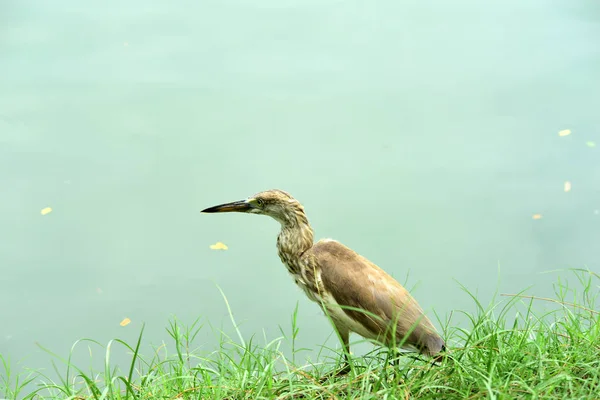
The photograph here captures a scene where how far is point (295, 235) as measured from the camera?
106 inches

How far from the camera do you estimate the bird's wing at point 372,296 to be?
2403mm

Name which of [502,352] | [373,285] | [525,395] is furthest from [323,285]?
[525,395]

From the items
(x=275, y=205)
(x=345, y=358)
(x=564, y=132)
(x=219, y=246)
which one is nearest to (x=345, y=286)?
(x=345, y=358)

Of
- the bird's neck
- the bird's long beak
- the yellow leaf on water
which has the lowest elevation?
the yellow leaf on water

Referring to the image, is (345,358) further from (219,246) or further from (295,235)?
(219,246)

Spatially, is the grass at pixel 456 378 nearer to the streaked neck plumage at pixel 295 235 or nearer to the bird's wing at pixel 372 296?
the bird's wing at pixel 372 296

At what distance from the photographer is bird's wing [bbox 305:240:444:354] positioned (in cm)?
240

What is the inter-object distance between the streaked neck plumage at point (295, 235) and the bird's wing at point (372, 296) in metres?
0.09

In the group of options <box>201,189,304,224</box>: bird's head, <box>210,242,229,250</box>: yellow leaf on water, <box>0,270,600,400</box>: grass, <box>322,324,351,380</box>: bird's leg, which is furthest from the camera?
<box>210,242,229,250</box>: yellow leaf on water

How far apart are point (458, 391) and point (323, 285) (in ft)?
2.38

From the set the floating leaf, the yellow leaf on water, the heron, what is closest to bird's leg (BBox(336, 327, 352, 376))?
the heron

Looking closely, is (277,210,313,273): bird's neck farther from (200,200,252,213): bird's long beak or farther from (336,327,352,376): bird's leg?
(336,327,352,376): bird's leg

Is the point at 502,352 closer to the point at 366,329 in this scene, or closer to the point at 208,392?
the point at 366,329

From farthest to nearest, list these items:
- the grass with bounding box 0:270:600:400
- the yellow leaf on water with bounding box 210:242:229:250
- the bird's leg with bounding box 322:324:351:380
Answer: the yellow leaf on water with bounding box 210:242:229:250 < the bird's leg with bounding box 322:324:351:380 < the grass with bounding box 0:270:600:400
